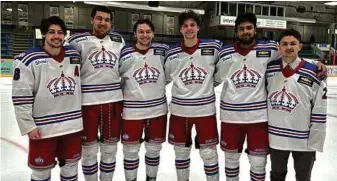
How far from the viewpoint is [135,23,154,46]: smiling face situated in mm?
2451

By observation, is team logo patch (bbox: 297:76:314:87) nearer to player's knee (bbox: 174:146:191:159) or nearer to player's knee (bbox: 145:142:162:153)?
player's knee (bbox: 174:146:191:159)

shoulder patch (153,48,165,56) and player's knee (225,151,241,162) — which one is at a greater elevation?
shoulder patch (153,48,165,56)

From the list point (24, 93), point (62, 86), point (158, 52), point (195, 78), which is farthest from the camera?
point (158, 52)

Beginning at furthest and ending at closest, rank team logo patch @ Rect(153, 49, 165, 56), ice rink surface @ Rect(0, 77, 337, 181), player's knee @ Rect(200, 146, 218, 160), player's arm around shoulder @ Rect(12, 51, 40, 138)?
ice rink surface @ Rect(0, 77, 337, 181) → team logo patch @ Rect(153, 49, 165, 56) → player's knee @ Rect(200, 146, 218, 160) → player's arm around shoulder @ Rect(12, 51, 40, 138)

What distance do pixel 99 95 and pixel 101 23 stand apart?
47 cm

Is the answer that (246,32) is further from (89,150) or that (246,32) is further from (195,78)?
(89,150)

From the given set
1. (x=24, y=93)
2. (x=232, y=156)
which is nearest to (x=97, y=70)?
(x=24, y=93)

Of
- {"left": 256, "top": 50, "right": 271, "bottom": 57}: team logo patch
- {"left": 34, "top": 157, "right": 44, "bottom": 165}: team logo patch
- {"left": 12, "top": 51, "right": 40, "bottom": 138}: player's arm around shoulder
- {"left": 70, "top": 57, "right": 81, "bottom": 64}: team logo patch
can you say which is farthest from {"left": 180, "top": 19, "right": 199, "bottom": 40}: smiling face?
{"left": 34, "top": 157, "right": 44, "bottom": 165}: team logo patch

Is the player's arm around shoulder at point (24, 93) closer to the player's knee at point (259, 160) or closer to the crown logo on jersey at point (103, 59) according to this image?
the crown logo on jersey at point (103, 59)

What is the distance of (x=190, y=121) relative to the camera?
2449mm

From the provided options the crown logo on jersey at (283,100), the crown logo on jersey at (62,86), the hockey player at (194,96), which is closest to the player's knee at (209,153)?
the hockey player at (194,96)

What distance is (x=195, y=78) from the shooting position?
240 cm

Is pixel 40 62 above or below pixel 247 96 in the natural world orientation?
above

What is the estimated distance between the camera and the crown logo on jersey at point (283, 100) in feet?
7.13
